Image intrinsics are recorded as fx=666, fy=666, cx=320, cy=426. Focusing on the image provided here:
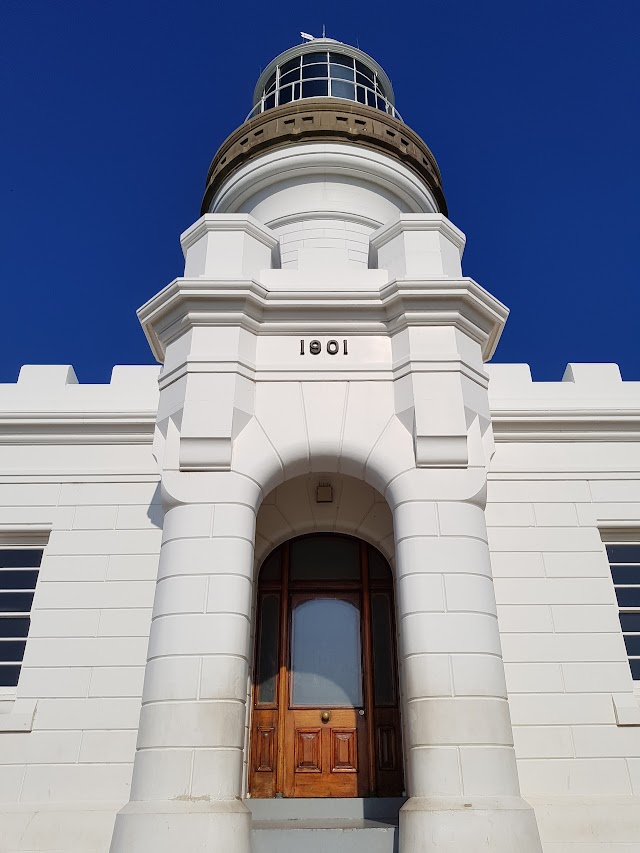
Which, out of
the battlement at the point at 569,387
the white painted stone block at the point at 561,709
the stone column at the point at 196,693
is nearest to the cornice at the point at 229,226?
the stone column at the point at 196,693

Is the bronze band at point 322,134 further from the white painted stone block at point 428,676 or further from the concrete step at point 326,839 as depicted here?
the concrete step at point 326,839

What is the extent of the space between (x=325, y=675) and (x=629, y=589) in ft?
12.0

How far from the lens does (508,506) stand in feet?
25.9

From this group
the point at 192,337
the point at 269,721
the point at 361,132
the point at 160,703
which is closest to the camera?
the point at 160,703

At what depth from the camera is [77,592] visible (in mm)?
7477

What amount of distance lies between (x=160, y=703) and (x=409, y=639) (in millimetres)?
2077

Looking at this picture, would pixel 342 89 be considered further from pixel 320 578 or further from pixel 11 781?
pixel 11 781

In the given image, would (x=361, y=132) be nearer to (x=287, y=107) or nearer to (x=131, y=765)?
(x=287, y=107)

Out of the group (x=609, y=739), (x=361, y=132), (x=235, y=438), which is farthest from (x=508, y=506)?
(x=361, y=132)

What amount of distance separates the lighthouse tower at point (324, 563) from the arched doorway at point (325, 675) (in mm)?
22

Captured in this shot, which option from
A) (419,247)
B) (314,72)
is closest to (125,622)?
(419,247)

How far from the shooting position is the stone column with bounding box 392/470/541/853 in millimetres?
4816

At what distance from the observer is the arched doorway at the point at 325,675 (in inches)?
288

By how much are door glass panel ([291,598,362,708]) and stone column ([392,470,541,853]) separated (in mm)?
2293
